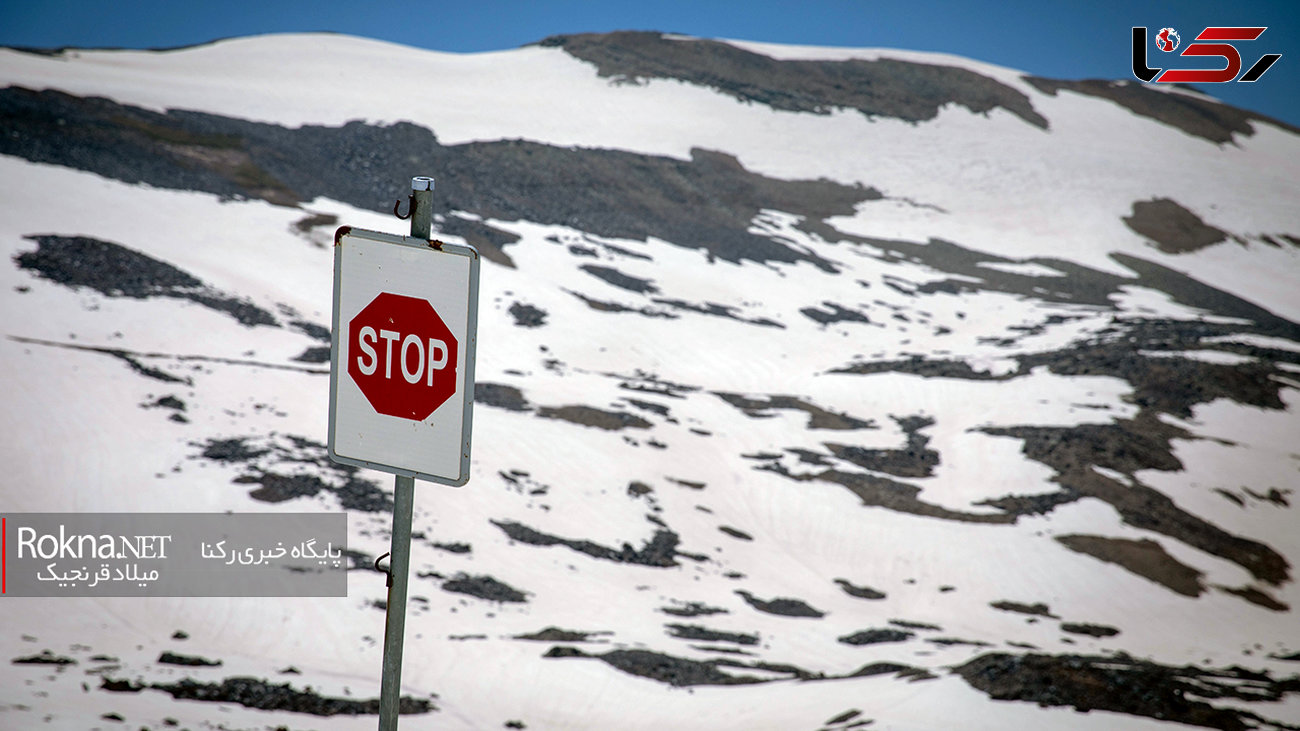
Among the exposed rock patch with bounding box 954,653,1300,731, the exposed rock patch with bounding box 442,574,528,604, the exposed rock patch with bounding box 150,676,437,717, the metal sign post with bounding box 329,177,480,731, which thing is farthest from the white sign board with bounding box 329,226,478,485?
the exposed rock patch with bounding box 442,574,528,604

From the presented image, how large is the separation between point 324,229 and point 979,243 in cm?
4445

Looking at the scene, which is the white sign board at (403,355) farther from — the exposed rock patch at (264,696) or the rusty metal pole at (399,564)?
the exposed rock patch at (264,696)

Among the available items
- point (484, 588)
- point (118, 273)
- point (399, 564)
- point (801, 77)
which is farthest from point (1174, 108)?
point (399, 564)

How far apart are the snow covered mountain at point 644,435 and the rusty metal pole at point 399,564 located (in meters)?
8.61

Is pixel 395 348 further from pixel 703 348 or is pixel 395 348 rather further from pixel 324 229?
pixel 324 229

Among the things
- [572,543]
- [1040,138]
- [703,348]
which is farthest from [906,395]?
[1040,138]

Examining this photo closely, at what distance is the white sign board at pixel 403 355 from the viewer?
396 centimetres

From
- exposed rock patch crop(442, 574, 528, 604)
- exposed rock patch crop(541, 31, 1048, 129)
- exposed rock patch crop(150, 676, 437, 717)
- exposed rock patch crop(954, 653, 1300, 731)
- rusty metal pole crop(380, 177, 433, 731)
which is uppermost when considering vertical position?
exposed rock patch crop(541, 31, 1048, 129)

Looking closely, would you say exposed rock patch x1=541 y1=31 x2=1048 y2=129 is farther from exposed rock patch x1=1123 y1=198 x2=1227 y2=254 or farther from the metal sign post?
the metal sign post

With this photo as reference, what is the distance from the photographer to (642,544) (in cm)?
2466

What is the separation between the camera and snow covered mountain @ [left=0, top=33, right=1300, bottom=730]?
15859mm

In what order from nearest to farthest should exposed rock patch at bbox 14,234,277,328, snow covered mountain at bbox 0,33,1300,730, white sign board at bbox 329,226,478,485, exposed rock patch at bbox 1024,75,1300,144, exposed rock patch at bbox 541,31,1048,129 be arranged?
white sign board at bbox 329,226,478,485 < snow covered mountain at bbox 0,33,1300,730 < exposed rock patch at bbox 14,234,277,328 < exposed rock patch at bbox 541,31,1048,129 < exposed rock patch at bbox 1024,75,1300,144

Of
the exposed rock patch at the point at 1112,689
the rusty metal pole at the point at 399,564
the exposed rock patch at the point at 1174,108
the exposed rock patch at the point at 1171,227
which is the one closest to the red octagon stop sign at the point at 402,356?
the rusty metal pole at the point at 399,564

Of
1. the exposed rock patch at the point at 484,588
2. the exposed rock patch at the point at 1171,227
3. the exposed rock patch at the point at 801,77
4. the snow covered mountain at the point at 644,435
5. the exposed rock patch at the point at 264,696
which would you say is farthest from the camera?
the exposed rock patch at the point at 801,77
